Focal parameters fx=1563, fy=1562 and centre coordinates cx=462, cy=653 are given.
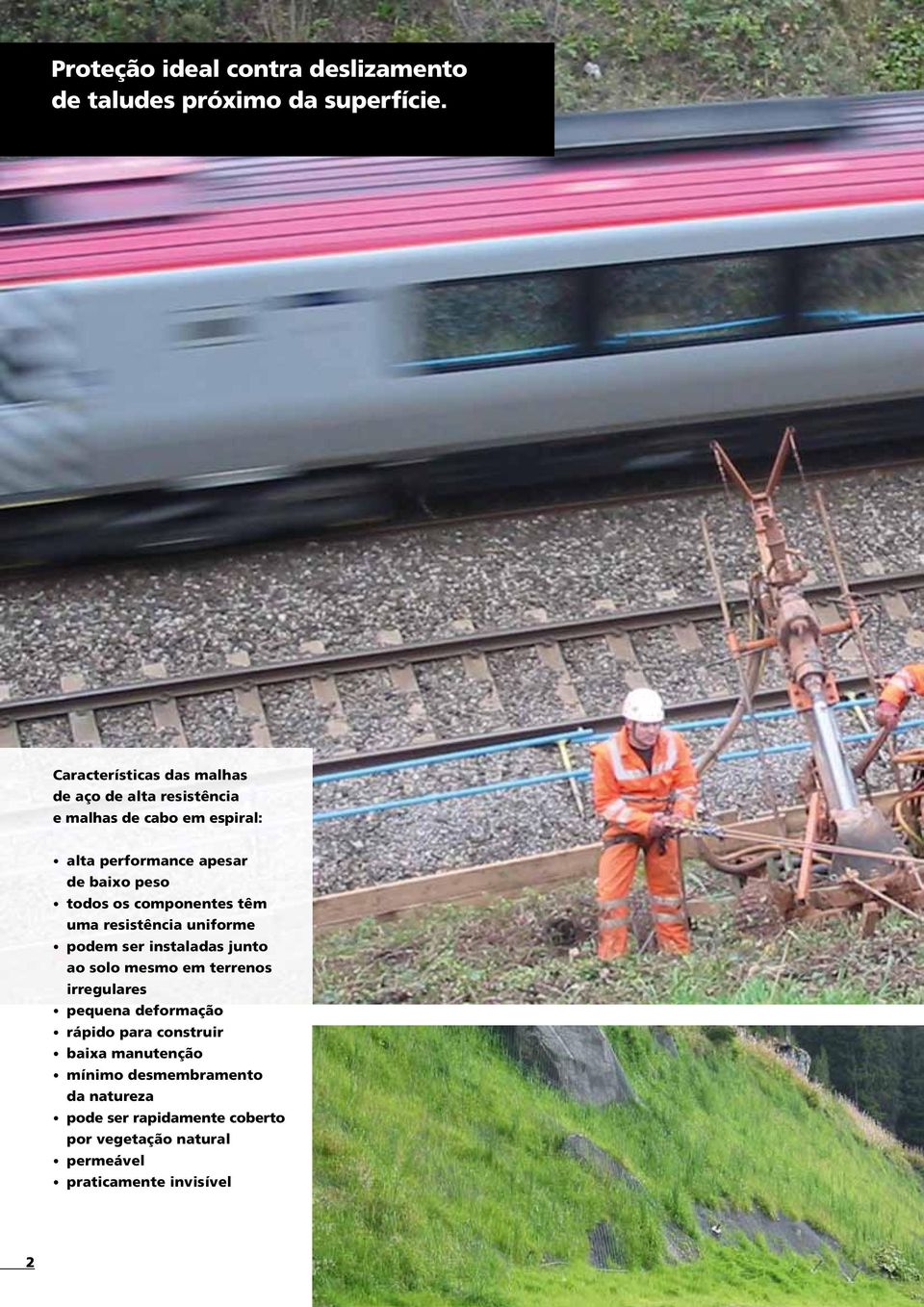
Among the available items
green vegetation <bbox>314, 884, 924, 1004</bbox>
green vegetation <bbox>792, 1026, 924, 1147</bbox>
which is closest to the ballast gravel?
green vegetation <bbox>314, 884, 924, 1004</bbox>

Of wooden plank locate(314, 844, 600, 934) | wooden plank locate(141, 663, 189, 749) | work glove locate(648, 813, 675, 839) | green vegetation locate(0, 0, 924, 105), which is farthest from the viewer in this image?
wooden plank locate(141, 663, 189, 749)

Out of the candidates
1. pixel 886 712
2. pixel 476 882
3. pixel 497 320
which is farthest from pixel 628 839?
pixel 497 320

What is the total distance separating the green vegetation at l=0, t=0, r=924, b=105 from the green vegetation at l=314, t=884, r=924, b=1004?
323 cm

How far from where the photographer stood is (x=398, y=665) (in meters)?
6.46

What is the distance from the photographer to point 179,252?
6.22 m

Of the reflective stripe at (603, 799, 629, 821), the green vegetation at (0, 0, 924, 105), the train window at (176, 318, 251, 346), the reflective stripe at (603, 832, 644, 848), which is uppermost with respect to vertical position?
the green vegetation at (0, 0, 924, 105)

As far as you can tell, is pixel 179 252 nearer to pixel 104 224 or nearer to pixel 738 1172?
pixel 104 224

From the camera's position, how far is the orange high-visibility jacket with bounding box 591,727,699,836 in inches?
208

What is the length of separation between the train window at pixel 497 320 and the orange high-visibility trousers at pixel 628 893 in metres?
2.26

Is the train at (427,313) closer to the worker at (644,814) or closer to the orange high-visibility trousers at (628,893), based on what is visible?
the worker at (644,814)

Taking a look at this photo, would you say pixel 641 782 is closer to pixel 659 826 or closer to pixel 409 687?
pixel 659 826

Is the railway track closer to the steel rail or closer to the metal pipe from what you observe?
the steel rail

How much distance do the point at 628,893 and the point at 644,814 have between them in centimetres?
36

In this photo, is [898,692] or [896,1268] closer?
[896,1268]
